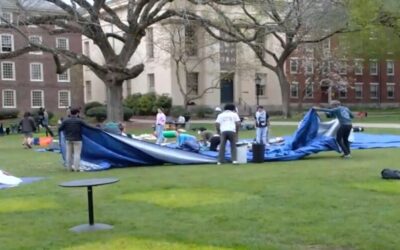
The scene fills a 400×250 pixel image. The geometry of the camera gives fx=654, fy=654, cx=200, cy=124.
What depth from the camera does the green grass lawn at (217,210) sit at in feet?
26.6

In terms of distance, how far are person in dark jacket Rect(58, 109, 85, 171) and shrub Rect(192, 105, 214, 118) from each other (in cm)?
4363

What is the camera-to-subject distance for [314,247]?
7.62 m

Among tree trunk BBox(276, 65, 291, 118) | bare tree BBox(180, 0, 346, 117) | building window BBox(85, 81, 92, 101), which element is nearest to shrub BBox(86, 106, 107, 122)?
bare tree BBox(180, 0, 346, 117)

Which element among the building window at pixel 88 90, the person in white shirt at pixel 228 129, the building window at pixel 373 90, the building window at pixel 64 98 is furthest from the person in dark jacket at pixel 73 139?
the building window at pixel 373 90

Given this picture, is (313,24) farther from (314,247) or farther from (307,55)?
(314,247)

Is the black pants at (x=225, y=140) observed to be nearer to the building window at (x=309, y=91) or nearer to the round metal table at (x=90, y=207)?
the round metal table at (x=90, y=207)

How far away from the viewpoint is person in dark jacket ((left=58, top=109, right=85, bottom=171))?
17016 mm

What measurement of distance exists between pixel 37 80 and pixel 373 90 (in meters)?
38.7

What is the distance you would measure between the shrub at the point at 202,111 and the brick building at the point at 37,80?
1580 centimetres

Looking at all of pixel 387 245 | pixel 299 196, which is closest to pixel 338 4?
pixel 299 196

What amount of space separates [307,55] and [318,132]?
4530 cm

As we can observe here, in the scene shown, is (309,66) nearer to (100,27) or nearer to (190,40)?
(190,40)

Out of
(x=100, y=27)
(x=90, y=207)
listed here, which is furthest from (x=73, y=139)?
(x=100, y=27)

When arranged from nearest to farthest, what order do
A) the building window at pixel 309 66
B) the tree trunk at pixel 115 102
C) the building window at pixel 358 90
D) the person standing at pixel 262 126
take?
1. the person standing at pixel 262 126
2. the tree trunk at pixel 115 102
3. the building window at pixel 309 66
4. the building window at pixel 358 90
